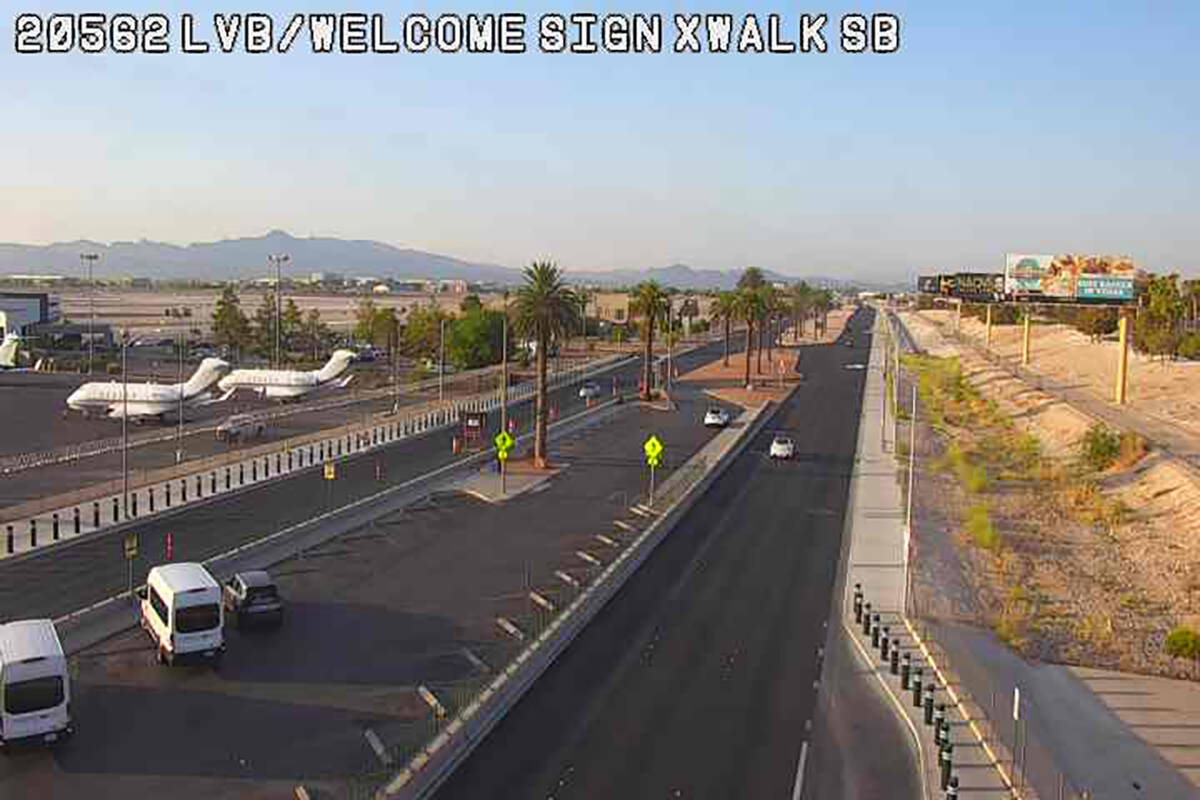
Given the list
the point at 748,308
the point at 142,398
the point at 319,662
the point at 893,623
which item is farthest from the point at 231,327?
the point at 893,623

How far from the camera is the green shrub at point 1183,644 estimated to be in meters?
28.3

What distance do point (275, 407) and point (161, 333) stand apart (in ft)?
262

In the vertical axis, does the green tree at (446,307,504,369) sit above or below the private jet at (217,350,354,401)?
above

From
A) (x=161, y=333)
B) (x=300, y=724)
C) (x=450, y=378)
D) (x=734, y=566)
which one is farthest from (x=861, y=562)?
(x=161, y=333)

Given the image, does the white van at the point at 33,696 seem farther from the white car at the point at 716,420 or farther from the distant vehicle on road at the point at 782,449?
the white car at the point at 716,420

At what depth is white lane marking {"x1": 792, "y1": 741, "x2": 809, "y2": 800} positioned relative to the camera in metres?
18.4

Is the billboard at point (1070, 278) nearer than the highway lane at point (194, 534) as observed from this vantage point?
No

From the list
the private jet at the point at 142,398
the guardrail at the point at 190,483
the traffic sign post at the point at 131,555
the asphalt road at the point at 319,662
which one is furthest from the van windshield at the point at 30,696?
the private jet at the point at 142,398

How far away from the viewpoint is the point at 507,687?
2245 centimetres

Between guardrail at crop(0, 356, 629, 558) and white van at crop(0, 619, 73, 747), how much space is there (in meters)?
14.2

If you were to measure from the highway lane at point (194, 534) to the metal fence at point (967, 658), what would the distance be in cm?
2039

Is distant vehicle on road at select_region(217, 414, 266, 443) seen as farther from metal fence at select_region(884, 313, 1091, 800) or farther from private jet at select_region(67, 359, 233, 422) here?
metal fence at select_region(884, 313, 1091, 800)

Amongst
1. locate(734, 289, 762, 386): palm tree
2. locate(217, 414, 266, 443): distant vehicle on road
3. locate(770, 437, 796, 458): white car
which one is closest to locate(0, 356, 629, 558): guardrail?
locate(217, 414, 266, 443): distant vehicle on road

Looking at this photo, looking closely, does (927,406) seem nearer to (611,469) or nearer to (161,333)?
(611,469)
